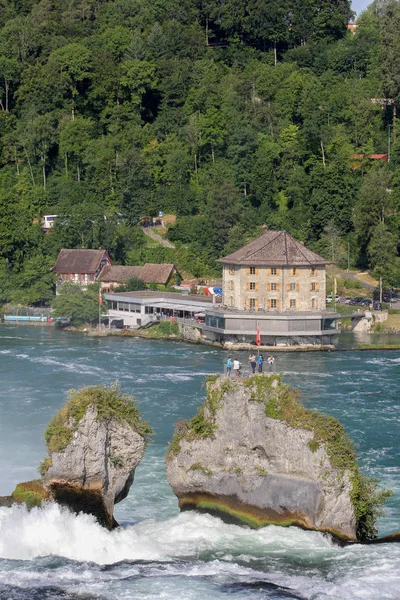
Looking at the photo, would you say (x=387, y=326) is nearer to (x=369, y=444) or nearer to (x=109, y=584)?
(x=369, y=444)

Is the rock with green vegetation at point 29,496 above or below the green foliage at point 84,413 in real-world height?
below

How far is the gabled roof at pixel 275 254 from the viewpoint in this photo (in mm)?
78938

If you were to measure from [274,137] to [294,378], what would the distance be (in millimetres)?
51065

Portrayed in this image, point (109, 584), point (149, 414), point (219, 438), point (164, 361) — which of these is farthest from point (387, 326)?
point (109, 584)

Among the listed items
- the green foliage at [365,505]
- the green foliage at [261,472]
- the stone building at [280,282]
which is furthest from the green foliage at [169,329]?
the green foliage at [365,505]

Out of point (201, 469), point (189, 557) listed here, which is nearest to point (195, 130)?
point (201, 469)

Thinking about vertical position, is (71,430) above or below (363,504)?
above

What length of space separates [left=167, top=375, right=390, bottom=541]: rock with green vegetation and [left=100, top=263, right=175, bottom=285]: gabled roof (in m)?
57.5

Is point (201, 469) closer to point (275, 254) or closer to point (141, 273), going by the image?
point (275, 254)

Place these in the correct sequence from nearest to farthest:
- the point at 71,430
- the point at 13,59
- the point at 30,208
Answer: the point at 71,430 → the point at 30,208 → the point at 13,59

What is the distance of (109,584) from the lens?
29062 millimetres

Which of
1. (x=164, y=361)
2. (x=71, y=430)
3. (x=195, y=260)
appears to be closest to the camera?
(x=71, y=430)

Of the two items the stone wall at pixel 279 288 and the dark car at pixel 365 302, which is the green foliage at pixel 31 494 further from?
the dark car at pixel 365 302

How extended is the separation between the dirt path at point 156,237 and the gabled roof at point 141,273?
7559mm
